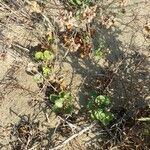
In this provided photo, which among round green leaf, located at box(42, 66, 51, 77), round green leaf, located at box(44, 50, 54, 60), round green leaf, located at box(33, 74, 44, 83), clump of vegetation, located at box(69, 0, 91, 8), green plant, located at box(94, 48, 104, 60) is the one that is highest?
clump of vegetation, located at box(69, 0, 91, 8)

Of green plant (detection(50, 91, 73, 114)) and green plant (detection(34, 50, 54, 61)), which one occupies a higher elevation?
green plant (detection(34, 50, 54, 61))

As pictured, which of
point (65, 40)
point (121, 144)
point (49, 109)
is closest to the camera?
point (121, 144)

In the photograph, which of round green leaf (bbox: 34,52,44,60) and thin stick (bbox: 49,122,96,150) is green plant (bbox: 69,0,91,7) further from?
thin stick (bbox: 49,122,96,150)

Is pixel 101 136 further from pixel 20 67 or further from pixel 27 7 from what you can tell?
pixel 27 7

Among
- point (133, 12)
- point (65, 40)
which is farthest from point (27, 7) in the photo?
point (133, 12)

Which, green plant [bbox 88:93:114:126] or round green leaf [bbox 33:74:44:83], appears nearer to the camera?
green plant [bbox 88:93:114:126]

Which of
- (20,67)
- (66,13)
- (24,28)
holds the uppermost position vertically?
(66,13)

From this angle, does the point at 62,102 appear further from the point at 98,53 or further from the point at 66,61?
the point at 98,53

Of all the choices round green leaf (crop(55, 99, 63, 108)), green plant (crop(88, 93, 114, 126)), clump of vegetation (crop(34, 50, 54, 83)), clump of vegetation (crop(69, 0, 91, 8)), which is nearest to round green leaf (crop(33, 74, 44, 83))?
clump of vegetation (crop(34, 50, 54, 83))
